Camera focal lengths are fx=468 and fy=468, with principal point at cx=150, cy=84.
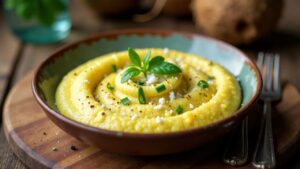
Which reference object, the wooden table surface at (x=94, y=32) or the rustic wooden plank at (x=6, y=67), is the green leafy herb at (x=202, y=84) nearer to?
the wooden table surface at (x=94, y=32)

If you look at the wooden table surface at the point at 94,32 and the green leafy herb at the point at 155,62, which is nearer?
the green leafy herb at the point at 155,62

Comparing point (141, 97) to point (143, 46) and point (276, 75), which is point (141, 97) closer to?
point (143, 46)

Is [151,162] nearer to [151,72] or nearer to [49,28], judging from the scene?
[151,72]

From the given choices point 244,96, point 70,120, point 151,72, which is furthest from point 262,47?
point 70,120

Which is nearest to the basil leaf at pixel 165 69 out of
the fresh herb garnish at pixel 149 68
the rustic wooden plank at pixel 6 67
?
the fresh herb garnish at pixel 149 68

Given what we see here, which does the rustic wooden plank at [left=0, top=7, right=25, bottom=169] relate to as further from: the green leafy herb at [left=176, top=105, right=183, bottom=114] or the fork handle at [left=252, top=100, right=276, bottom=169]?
the fork handle at [left=252, top=100, right=276, bottom=169]

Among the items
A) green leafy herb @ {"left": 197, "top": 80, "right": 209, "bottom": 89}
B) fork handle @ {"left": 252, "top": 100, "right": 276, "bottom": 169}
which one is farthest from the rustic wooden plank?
fork handle @ {"left": 252, "top": 100, "right": 276, "bottom": 169}
